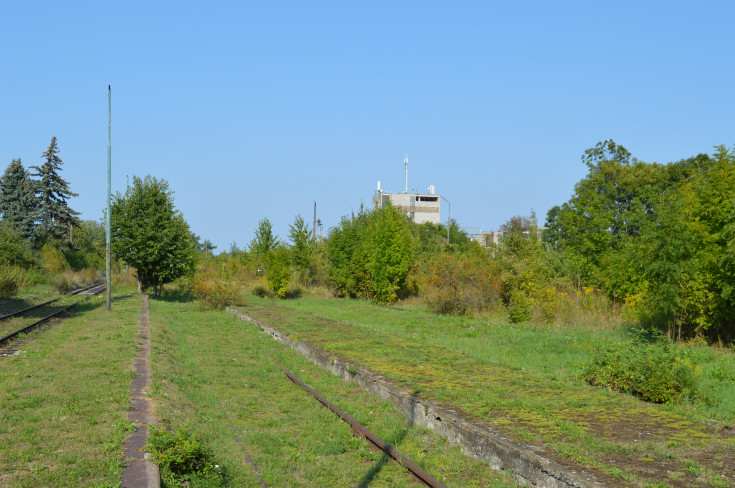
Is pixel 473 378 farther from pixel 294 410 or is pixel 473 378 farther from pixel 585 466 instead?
pixel 585 466

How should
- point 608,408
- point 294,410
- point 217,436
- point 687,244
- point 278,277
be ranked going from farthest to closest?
point 278,277
point 687,244
point 294,410
point 608,408
point 217,436

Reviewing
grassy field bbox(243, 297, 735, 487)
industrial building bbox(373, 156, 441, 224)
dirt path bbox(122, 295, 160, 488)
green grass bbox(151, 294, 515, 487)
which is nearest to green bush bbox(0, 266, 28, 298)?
green grass bbox(151, 294, 515, 487)

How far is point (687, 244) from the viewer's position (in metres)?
15.9

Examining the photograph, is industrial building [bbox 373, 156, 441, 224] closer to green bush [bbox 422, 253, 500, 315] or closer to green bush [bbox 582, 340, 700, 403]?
green bush [bbox 422, 253, 500, 315]

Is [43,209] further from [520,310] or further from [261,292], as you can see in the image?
[520,310]

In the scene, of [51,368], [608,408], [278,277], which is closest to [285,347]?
[51,368]

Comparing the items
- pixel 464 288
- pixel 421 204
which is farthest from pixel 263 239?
pixel 421 204

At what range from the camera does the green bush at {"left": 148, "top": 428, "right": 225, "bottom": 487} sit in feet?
19.0

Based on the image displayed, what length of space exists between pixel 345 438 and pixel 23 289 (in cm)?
3533

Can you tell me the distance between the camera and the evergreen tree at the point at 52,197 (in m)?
60.1

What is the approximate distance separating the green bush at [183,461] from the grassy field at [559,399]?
3585mm

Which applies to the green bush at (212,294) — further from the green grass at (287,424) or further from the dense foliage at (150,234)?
the green grass at (287,424)

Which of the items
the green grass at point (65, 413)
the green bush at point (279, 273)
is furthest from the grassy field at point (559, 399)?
the green bush at point (279, 273)

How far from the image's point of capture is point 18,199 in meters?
61.2
